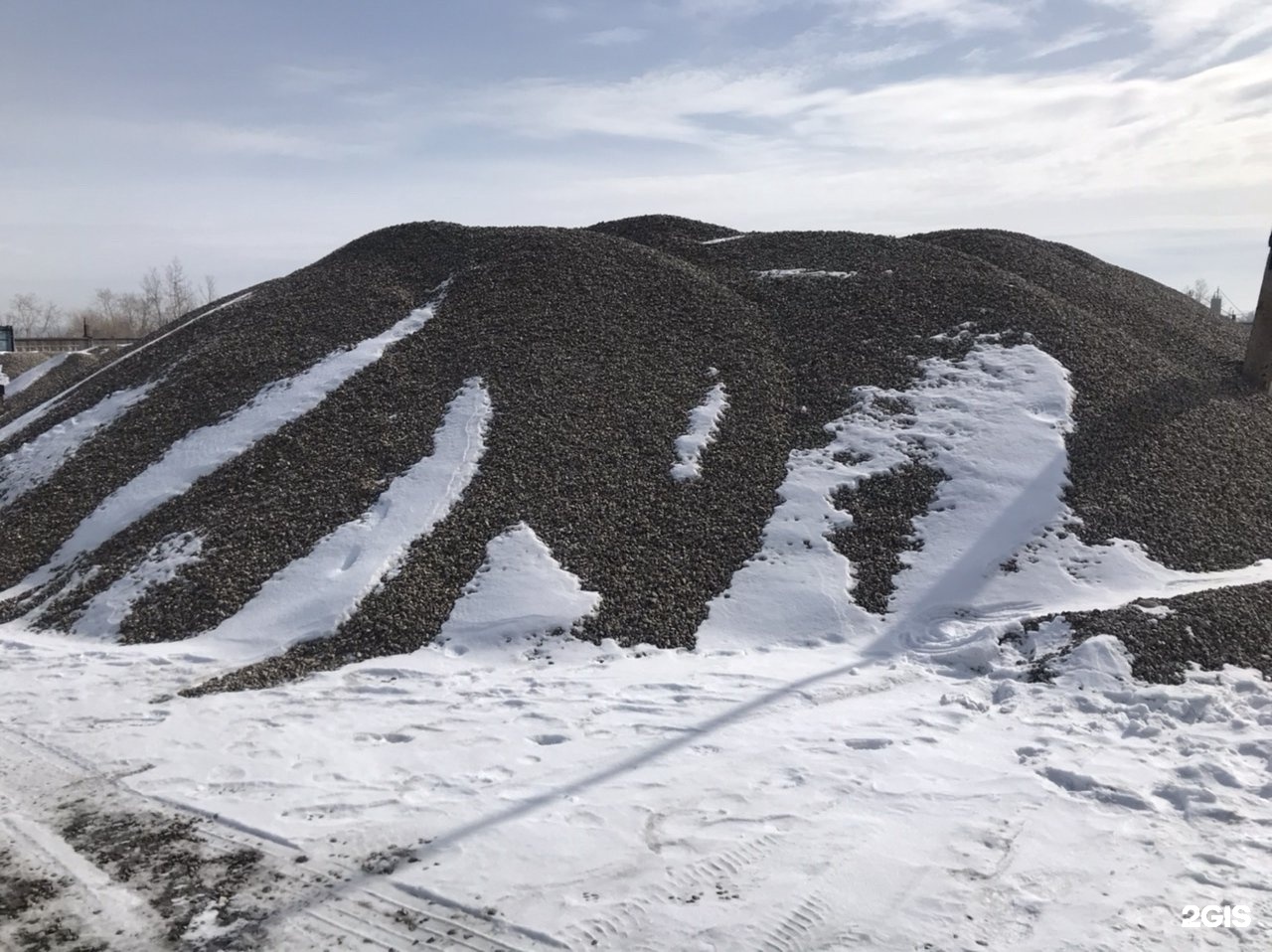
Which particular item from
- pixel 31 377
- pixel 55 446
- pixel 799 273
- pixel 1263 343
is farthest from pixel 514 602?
pixel 31 377

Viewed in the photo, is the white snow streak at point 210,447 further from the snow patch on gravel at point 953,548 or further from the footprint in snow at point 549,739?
the footprint in snow at point 549,739

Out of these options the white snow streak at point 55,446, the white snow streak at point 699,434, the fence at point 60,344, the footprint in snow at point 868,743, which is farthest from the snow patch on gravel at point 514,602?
the fence at point 60,344

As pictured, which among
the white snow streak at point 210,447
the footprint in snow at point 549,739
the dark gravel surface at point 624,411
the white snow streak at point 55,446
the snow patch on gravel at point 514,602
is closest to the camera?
the footprint in snow at point 549,739

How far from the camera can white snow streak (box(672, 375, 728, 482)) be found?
1040cm

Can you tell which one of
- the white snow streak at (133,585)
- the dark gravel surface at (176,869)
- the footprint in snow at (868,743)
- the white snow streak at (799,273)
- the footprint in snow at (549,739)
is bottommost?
the dark gravel surface at (176,869)

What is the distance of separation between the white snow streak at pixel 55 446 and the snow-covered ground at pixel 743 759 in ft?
13.6

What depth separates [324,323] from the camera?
14.3 meters

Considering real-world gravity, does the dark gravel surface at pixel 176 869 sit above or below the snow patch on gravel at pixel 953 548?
below

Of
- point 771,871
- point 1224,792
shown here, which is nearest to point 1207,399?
point 1224,792

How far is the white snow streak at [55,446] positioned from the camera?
12.2m

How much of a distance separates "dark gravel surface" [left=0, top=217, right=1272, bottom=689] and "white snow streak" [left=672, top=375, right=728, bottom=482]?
0.15 m

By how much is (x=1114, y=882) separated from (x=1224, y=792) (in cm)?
143

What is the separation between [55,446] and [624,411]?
8.25 metres

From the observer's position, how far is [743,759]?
5887 millimetres
